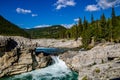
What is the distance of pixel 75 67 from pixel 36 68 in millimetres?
8032

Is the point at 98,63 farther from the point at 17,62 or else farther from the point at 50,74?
the point at 17,62

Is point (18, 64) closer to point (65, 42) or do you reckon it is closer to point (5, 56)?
point (5, 56)

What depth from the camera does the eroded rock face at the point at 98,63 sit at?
80.5 ft

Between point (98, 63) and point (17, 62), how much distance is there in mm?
15619

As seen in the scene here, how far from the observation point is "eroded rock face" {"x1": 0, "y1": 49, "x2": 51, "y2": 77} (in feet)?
130

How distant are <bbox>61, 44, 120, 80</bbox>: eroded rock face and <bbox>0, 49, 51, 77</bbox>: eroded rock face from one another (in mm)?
7912

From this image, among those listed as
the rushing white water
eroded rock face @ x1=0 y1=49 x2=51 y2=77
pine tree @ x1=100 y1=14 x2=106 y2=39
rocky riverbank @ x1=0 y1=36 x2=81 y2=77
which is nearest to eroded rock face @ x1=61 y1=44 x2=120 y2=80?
the rushing white water

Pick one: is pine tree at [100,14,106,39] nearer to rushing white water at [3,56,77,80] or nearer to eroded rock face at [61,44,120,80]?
eroded rock face at [61,44,120,80]

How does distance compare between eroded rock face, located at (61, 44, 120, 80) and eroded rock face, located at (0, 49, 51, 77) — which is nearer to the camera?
eroded rock face, located at (61, 44, 120, 80)

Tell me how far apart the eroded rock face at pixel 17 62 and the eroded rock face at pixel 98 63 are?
7.91 meters

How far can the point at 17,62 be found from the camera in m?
41.2

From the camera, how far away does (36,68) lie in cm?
4372

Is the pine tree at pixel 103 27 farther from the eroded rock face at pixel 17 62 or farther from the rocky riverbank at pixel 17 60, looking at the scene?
the eroded rock face at pixel 17 62

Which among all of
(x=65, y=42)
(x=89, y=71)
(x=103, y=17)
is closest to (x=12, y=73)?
(x=89, y=71)
